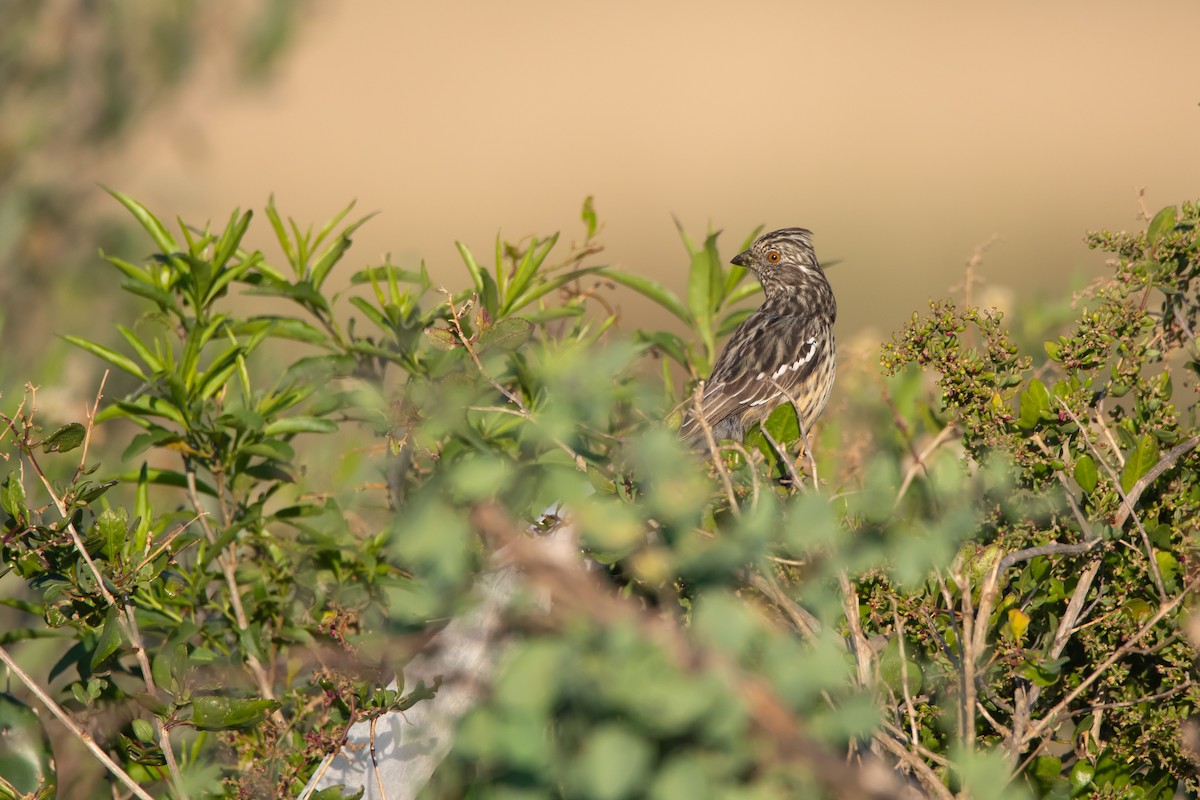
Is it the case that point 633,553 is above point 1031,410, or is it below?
below

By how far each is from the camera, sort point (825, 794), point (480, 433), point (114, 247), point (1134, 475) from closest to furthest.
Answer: point (825, 794) < point (1134, 475) < point (480, 433) < point (114, 247)

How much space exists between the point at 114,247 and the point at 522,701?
6.17 m

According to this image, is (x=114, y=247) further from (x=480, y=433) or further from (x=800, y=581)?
(x=800, y=581)

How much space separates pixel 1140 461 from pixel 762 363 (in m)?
3.66

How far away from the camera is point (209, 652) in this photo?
3779mm

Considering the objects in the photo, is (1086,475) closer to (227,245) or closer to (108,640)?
(108,640)

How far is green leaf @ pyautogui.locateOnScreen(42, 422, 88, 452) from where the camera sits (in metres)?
3.27

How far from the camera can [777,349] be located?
6.98 meters

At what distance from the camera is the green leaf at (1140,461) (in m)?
3.20

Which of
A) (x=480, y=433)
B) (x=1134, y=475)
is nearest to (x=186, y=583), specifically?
(x=480, y=433)

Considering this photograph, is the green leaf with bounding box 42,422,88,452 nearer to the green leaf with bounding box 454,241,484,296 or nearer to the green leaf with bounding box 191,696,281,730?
the green leaf with bounding box 191,696,281,730

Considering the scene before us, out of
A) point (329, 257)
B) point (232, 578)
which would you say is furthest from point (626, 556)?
point (329, 257)

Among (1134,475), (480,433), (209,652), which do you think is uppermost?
(1134,475)

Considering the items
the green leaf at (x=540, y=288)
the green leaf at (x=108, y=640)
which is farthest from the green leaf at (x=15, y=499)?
the green leaf at (x=540, y=288)
